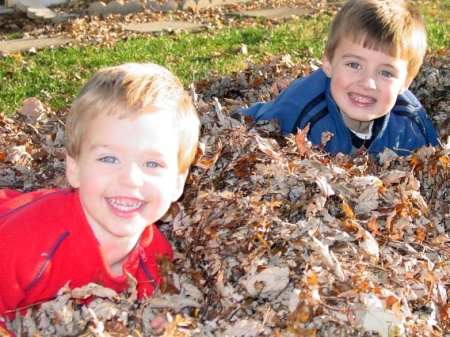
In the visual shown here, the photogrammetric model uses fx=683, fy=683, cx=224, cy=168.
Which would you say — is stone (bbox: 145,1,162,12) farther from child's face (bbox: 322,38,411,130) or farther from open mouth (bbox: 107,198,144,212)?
open mouth (bbox: 107,198,144,212)

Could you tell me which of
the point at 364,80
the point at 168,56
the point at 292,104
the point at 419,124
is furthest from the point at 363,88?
the point at 168,56

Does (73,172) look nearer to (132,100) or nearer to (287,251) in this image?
(132,100)

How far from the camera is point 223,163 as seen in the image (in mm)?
4008

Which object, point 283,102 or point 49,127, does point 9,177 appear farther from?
point 283,102

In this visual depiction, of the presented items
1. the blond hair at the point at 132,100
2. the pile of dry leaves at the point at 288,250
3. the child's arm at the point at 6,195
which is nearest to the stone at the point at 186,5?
the pile of dry leaves at the point at 288,250

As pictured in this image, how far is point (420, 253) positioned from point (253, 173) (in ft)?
3.29

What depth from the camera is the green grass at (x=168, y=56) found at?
7457 mm

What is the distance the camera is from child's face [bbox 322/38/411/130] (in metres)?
4.64

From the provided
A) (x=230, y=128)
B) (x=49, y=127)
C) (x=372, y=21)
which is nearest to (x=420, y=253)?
(x=230, y=128)

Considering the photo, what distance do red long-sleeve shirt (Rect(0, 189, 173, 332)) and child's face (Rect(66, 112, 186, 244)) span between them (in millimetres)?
119

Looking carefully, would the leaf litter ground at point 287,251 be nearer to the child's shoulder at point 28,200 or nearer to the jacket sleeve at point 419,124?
the child's shoulder at point 28,200

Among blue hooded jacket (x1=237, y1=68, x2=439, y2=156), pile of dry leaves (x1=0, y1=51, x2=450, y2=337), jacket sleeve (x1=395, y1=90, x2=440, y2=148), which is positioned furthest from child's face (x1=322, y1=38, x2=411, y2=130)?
pile of dry leaves (x1=0, y1=51, x2=450, y2=337)

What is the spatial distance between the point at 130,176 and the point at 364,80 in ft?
7.60

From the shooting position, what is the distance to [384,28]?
4570 mm
